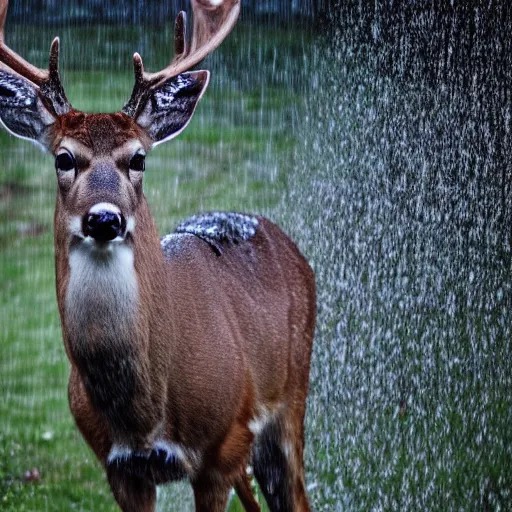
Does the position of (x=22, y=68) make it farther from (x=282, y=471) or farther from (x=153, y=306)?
(x=282, y=471)

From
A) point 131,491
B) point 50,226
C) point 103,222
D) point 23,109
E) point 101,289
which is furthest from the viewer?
point 50,226

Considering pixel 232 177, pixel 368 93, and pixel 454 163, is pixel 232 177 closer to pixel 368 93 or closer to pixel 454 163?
pixel 368 93

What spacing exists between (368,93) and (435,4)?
766 millimetres

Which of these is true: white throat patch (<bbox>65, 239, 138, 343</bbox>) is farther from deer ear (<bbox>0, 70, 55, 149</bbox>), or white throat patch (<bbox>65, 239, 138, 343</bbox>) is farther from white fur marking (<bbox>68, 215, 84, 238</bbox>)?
deer ear (<bbox>0, 70, 55, 149</bbox>)

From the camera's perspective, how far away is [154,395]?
4.00 meters

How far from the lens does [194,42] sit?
4609mm

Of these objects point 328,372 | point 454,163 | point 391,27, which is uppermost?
point 391,27

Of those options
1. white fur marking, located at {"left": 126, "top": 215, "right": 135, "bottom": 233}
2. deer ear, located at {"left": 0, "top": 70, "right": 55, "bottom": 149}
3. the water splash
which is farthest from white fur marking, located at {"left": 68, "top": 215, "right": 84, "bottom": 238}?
the water splash

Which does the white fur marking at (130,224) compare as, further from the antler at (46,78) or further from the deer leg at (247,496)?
the deer leg at (247,496)

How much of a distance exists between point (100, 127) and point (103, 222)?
39 cm

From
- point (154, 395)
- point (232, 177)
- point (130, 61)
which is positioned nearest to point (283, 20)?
point (130, 61)

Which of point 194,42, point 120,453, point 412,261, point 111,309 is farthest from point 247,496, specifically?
point 412,261

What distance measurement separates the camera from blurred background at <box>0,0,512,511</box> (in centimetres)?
596

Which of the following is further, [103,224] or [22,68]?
[22,68]
